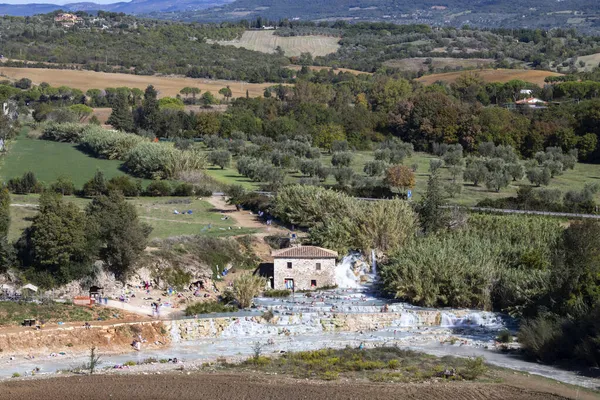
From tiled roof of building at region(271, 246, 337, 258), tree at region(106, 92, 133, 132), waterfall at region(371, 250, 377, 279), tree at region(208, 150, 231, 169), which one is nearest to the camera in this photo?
tiled roof of building at region(271, 246, 337, 258)

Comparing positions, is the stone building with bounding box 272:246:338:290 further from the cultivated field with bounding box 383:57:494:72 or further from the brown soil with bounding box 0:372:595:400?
the cultivated field with bounding box 383:57:494:72

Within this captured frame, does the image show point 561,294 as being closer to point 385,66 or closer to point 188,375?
point 188,375

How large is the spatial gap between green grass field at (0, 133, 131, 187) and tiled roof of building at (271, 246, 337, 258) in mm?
23342

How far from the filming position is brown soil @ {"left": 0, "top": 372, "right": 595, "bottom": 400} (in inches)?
1244

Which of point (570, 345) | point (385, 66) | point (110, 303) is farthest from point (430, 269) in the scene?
point (385, 66)

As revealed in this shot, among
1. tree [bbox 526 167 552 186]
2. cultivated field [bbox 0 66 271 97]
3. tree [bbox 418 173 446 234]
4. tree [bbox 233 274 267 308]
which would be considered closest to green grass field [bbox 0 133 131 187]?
tree [bbox 418 173 446 234]

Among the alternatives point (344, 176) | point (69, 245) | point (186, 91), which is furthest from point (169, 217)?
point (186, 91)

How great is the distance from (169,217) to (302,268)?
11.8 m

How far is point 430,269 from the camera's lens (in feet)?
147

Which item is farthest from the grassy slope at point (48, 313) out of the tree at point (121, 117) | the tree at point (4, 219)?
the tree at point (121, 117)

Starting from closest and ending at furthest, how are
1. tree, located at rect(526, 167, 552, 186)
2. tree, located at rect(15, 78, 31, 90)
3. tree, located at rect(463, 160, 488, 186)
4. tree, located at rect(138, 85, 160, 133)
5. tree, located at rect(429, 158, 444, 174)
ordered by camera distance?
tree, located at rect(463, 160, 488, 186) → tree, located at rect(526, 167, 552, 186) → tree, located at rect(429, 158, 444, 174) → tree, located at rect(138, 85, 160, 133) → tree, located at rect(15, 78, 31, 90)

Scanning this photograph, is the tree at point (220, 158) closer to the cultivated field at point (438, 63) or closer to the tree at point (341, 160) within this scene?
the tree at point (341, 160)

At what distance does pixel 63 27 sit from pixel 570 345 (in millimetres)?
171322

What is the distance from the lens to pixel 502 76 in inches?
5369
